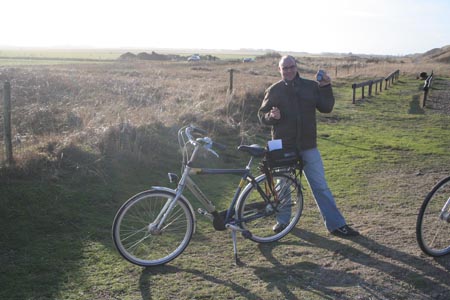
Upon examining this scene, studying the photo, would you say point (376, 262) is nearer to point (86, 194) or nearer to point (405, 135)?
point (86, 194)

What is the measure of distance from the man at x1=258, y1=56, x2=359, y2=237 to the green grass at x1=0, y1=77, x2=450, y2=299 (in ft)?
1.03

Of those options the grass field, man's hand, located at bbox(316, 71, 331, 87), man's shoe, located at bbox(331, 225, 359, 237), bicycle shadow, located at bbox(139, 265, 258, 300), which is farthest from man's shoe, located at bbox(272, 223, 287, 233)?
man's hand, located at bbox(316, 71, 331, 87)

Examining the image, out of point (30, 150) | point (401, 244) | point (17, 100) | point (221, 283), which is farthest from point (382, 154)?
point (17, 100)

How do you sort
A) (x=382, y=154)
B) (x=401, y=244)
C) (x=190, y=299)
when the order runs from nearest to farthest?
(x=190, y=299) < (x=401, y=244) < (x=382, y=154)

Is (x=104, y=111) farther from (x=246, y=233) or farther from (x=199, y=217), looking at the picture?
(x=246, y=233)

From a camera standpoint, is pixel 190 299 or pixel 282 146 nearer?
pixel 190 299

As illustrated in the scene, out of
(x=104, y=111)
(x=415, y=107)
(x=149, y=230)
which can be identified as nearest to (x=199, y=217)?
(x=149, y=230)

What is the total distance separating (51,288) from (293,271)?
2.14 meters

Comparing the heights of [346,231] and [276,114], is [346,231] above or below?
below

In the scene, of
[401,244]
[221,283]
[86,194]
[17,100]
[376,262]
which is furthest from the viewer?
A: [17,100]

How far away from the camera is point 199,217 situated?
545 cm

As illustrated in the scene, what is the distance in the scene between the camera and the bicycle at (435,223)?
409 centimetres

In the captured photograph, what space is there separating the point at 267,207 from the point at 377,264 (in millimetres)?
1219

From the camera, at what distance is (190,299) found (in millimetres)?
3533
